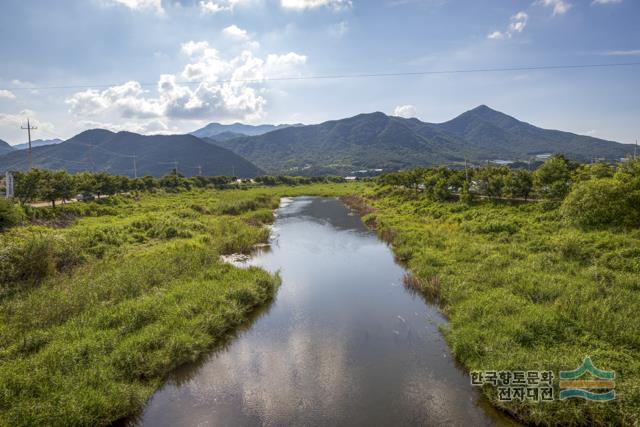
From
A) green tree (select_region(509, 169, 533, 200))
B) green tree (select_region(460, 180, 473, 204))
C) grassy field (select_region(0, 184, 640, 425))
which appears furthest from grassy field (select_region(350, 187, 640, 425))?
green tree (select_region(460, 180, 473, 204))

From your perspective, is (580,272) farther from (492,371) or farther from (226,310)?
(226,310)

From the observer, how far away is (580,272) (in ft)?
55.7

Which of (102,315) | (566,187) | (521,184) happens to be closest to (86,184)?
(102,315)

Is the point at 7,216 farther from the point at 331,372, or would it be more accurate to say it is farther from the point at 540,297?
the point at 540,297

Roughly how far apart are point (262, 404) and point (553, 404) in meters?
8.33

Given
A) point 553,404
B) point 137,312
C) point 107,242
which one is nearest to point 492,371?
point 553,404

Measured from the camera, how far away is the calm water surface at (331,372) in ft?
33.0

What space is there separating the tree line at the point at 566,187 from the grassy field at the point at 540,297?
1366 mm

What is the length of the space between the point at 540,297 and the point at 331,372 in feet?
32.7

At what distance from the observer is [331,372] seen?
12117 mm

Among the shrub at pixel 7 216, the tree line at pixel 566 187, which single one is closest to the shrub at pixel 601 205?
the tree line at pixel 566 187
